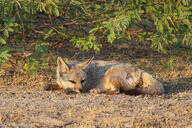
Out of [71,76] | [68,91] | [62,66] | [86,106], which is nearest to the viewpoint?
[86,106]

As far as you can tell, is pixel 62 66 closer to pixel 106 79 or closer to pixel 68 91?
pixel 68 91

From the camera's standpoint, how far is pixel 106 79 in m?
5.95

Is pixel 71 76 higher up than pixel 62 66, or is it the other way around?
pixel 62 66

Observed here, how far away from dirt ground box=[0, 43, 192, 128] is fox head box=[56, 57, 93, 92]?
0.23 meters

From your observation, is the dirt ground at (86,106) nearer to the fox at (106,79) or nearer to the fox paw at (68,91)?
the fox paw at (68,91)

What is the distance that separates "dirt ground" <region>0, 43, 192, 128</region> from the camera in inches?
154

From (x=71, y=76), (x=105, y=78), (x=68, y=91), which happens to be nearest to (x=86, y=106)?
(x=68, y=91)

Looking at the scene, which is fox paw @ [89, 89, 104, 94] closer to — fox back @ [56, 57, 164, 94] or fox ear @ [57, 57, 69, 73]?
fox back @ [56, 57, 164, 94]

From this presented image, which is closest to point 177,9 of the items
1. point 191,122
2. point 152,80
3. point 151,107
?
point 152,80

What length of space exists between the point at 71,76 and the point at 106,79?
23.5 inches

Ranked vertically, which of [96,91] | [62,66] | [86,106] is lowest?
[96,91]

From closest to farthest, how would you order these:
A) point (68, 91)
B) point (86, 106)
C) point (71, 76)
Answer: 1. point (86, 106)
2. point (68, 91)
3. point (71, 76)

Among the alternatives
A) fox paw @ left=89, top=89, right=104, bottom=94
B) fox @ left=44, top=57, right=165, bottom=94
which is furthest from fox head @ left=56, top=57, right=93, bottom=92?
fox paw @ left=89, top=89, right=104, bottom=94

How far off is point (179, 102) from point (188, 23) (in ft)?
6.56
